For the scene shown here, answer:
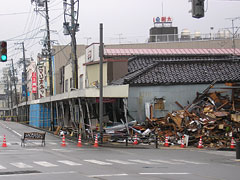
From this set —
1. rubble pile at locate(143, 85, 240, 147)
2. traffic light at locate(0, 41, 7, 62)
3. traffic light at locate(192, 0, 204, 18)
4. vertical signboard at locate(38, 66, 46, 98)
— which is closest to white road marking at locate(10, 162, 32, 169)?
traffic light at locate(0, 41, 7, 62)

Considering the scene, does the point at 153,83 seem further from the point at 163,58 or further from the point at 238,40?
the point at 238,40

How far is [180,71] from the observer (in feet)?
128

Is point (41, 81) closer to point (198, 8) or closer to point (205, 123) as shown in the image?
point (205, 123)

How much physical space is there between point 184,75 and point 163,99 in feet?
10.3

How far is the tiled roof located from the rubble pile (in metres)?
3.15

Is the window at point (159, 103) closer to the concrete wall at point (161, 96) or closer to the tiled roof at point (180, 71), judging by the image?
the concrete wall at point (161, 96)

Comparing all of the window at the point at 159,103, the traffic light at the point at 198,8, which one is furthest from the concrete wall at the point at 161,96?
the traffic light at the point at 198,8

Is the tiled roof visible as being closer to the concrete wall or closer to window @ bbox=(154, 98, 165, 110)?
the concrete wall

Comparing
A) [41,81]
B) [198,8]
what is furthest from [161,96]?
[41,81]

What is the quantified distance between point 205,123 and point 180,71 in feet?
28.8

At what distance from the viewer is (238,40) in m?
57.9

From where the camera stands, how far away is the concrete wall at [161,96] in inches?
1439

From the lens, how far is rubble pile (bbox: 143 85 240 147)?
3072 cm

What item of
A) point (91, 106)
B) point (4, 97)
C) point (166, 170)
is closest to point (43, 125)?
point (91, 106)
